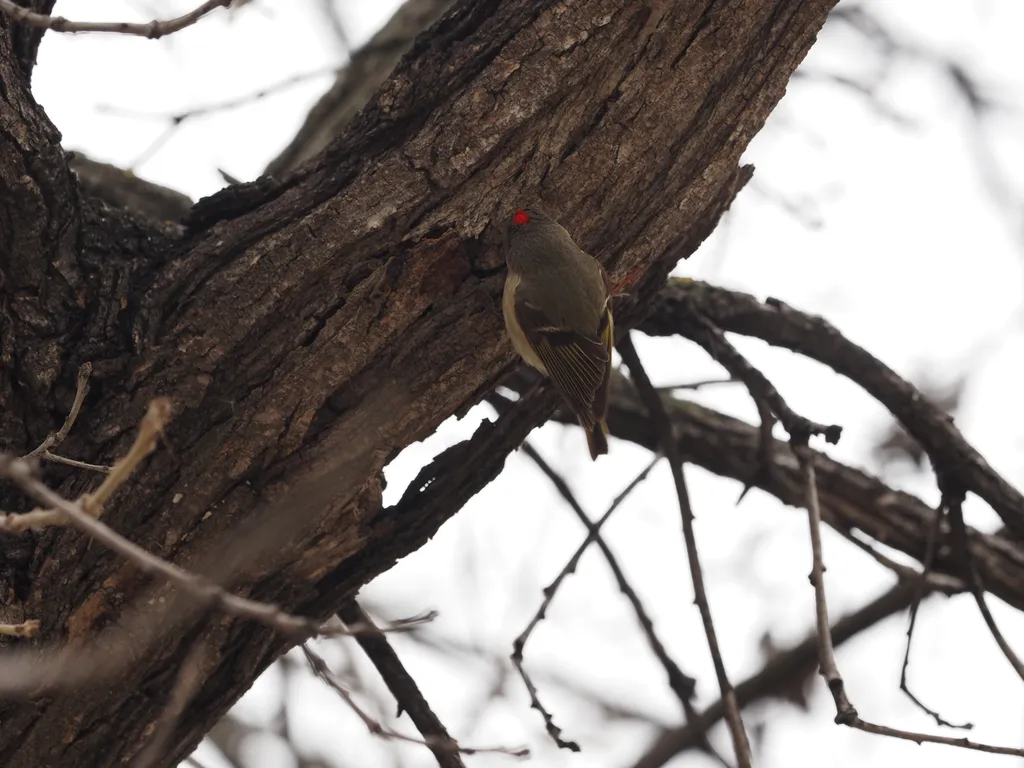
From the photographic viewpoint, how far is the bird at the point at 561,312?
2730mm

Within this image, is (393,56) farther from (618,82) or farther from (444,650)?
(444,650)

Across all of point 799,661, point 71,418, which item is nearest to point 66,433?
point 71,418

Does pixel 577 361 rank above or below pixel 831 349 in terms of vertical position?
below

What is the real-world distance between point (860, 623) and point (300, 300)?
2628 mm

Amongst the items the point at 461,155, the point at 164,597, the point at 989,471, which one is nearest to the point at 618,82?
the point at 461,155

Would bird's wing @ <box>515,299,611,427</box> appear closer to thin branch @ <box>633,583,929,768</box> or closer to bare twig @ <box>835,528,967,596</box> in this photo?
bare twig @ <box>835,528,967,596</box>

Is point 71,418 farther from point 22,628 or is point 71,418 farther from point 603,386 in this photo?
point 603,386

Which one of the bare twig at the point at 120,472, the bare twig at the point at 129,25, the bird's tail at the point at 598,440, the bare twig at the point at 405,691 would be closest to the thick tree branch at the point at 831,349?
the bird's tail at the point at 598,440

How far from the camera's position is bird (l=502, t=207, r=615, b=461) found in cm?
273

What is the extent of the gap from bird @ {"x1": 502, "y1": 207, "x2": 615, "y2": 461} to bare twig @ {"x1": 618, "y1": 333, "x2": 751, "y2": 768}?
0.16 metres

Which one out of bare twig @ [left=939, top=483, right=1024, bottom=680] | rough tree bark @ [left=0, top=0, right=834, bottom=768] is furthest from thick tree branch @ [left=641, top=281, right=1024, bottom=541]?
rough tree bark @ [left=0, top=0, right=834, bottom=768]

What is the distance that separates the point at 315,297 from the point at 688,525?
1313 millimetres

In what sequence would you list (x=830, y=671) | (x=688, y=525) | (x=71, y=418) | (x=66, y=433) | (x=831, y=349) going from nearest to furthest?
1. (x=71, y=418)
2. (x=66, y=433)
3. (x=830, y=671)
4. (x=688, y=525)
5. (x=831, y=349)

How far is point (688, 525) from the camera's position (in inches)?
125
